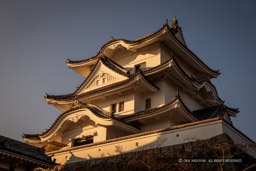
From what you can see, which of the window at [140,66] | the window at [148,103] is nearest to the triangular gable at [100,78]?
the window at [140,66]

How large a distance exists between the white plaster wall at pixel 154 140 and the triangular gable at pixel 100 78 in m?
6.47

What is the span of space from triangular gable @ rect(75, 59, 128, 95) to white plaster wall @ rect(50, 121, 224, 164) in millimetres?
6475

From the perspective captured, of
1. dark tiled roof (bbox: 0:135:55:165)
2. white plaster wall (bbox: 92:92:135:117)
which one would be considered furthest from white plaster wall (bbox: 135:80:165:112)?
dark tiled roof (bbox: 0:135:55:165)

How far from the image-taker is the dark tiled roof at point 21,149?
12490mm

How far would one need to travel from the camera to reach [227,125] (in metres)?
13.6

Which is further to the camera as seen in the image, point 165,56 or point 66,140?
point 165,56

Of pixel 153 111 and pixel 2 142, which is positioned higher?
pixel 153 111

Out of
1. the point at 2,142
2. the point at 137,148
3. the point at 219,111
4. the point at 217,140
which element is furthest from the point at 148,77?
the point at 2,142

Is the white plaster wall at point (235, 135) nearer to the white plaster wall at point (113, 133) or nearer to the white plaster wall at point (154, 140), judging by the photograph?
the white plaster wall at point (154, 140)

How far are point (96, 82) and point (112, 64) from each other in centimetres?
181

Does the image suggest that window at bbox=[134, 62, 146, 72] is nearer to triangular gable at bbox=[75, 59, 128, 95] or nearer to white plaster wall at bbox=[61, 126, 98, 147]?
triangular gable at bbox=[75, 59, 128, 95]

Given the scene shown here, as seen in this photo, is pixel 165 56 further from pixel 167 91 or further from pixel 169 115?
pixel 169 115

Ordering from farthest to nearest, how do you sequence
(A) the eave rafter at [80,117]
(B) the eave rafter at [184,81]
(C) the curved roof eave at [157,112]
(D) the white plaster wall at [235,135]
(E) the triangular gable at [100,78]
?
(E) the triangular gable at [100,78]
(B) the eave rafter at [184,81]
(A) the eave rafter at [80,117]
(C) the curved roof eave at [157,112]
(D) the white plaster wall at [235,135]

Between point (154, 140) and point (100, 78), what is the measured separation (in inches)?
360
